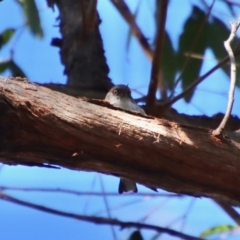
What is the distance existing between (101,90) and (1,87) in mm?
718

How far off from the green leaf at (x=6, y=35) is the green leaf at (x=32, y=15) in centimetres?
22

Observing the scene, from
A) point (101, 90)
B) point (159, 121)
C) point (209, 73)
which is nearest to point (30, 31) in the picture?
point (101, 90)

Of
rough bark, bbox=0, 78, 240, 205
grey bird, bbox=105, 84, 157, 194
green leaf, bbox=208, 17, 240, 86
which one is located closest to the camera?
rough bark, bbox=0, 78, 240, 205

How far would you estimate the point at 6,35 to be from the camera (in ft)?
6.83

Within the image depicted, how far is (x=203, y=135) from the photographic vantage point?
1.14m

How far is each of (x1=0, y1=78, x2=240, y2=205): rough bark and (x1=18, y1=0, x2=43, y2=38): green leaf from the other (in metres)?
0.78

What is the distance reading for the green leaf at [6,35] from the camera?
207 cm

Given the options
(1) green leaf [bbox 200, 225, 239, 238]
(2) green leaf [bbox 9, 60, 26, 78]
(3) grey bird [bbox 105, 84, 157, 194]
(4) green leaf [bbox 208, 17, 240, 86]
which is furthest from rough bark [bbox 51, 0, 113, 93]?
(1) green leaf [bbox 200, 225, 239, 238]

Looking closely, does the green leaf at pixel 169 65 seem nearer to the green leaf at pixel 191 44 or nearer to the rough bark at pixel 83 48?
the green leaf at pixel 191 44

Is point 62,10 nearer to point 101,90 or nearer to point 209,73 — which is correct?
point 101,90

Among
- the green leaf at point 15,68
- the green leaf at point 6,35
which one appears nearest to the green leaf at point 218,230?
the green leaf at point 15,68

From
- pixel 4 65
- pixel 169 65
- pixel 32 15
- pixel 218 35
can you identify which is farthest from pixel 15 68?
pixel 218 35

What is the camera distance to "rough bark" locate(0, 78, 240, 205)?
1013 mm

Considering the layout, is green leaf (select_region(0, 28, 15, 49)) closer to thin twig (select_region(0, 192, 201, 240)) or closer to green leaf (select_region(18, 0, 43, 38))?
green leaf (select_region(18, 0, 43, 38))
